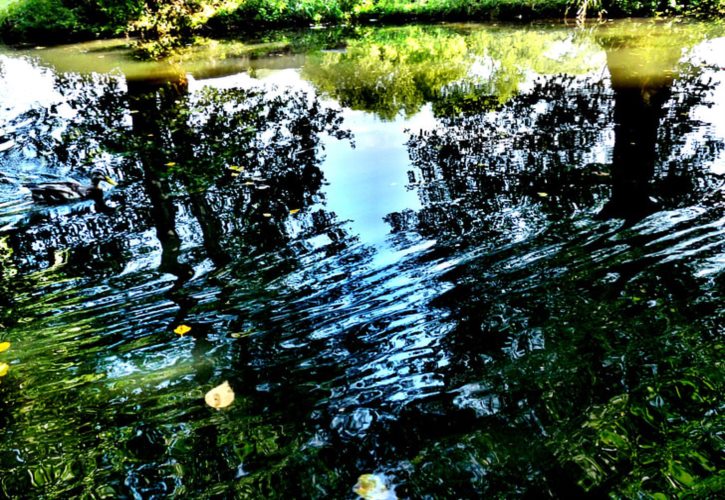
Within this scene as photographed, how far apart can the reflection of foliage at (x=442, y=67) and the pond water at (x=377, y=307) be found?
3.89ft

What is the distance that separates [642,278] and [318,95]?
6.90 meters

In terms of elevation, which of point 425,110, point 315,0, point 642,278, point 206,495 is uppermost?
point 315,0

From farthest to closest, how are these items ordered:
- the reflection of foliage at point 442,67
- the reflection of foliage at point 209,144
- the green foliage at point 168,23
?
the green foliage at point 168,23 → the reflection of foliage at point 442,67 → the reflection of foliage at point 209,144

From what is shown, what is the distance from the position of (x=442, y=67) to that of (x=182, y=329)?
30.0 feet

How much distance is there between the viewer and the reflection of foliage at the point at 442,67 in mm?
7906

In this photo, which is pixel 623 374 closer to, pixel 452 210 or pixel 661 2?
pixel 452 210

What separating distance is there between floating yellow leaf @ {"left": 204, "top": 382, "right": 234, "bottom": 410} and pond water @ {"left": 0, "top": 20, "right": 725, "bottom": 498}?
49 millimetres

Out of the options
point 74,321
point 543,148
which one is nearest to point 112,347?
point 74,321

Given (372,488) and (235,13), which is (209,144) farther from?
(235,13)

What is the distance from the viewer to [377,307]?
2928 millimetres

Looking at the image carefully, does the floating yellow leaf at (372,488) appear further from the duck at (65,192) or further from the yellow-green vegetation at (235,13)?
the yellow-green vegetation at (235,13)

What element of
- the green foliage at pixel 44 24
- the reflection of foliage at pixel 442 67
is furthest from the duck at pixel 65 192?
the green foliage at pixel 44 24

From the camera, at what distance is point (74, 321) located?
2.97 metres

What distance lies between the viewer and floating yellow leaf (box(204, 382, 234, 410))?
2.28m
